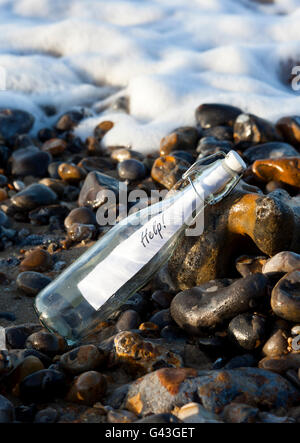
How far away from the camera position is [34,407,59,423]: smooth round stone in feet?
5.37

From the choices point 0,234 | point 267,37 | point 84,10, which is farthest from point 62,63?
point 0,234

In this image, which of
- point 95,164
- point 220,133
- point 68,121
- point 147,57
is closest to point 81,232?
point 95,164

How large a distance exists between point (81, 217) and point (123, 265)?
1202 mm

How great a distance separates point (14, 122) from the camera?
4.71 metres

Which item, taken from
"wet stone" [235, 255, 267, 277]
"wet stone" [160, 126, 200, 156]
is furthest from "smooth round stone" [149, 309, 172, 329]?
"wet stone" [160, 126, 200, 156]

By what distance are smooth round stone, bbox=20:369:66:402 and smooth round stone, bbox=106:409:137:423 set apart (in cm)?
25

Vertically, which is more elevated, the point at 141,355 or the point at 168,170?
the point at 168,170

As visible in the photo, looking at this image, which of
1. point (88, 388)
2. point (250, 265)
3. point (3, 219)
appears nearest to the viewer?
point (88, 388)

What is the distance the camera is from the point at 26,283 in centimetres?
259

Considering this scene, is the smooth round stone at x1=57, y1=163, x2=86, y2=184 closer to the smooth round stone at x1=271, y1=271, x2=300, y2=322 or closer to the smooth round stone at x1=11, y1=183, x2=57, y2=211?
the smooth round stone at x1=11, y1=183, x2=57, y2=211

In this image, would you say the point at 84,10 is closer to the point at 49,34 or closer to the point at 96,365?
the point at 49,34

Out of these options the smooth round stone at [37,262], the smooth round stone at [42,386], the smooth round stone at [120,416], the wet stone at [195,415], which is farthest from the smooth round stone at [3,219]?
the wet stone at [195,415]

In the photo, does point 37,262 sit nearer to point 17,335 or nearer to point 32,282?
point 32,282

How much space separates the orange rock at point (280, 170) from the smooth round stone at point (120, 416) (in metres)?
1.95
